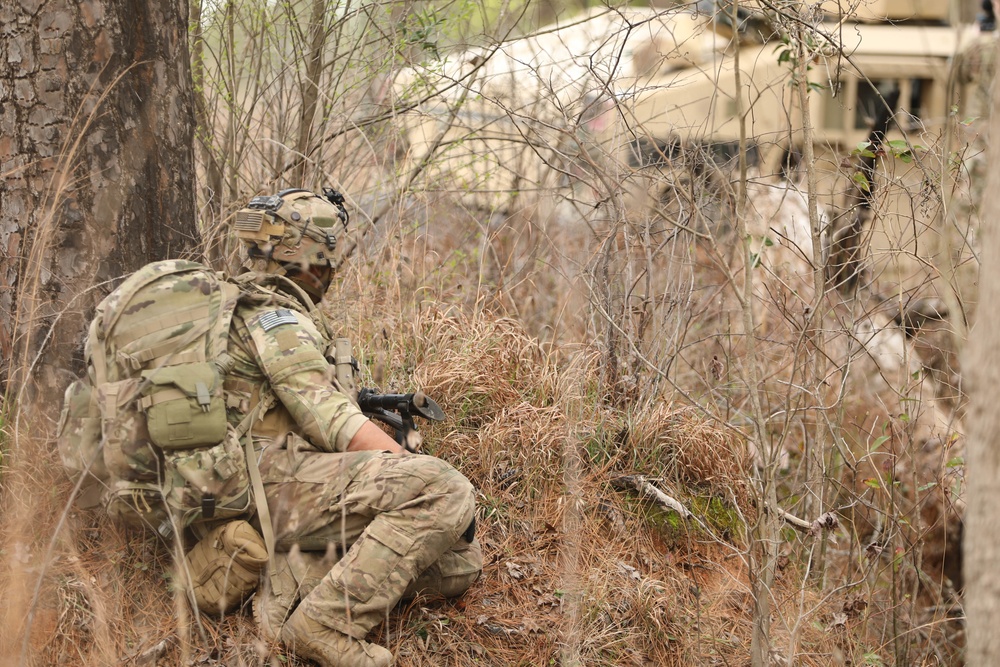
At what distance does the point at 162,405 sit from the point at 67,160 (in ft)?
4.00

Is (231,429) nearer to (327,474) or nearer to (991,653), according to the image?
(327,474)

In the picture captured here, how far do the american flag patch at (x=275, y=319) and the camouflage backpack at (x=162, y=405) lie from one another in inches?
4.0

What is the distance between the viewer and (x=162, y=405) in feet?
9.29

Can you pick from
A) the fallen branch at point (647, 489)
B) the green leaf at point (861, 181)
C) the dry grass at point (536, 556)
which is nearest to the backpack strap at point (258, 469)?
the dry grass at point (536, 556)

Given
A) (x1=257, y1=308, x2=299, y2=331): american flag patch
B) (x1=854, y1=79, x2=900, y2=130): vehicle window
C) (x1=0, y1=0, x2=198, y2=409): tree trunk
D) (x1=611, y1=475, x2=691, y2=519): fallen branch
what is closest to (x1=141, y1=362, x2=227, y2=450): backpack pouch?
(x1=257, y1=308, x2=299, y2=331): american flag patch

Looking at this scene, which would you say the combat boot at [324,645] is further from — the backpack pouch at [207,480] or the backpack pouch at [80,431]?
the backpack pouch at [80,431]

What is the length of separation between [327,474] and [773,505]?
1.50 meters

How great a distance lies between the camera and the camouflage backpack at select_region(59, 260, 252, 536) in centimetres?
285

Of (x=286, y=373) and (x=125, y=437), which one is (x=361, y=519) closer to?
(x=286, y=373)

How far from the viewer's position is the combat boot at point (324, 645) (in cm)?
300

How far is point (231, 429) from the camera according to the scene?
305cm

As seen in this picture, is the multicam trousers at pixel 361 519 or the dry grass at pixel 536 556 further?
the dry grass at pixel 536 556

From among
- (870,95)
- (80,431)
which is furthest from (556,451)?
(870,95)

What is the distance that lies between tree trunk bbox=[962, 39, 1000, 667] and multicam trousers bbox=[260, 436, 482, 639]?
62.4 inches
